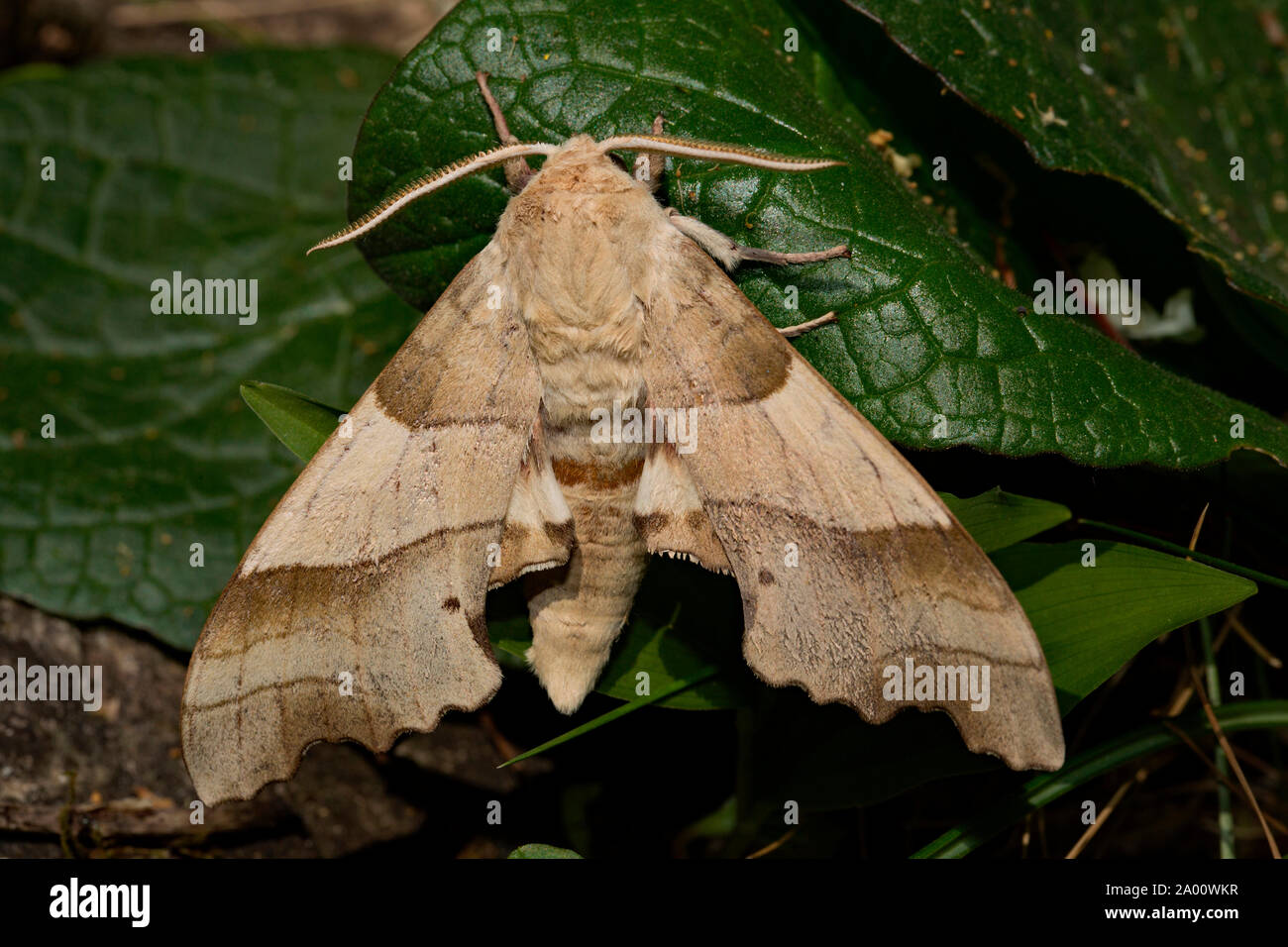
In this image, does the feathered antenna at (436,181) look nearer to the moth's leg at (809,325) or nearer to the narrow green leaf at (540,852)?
the moth's leg at (809,325)

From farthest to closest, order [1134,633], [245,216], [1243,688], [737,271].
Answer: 1. [245,216]
2. [1243,688]
3. [737,271]
4. [1134,633]

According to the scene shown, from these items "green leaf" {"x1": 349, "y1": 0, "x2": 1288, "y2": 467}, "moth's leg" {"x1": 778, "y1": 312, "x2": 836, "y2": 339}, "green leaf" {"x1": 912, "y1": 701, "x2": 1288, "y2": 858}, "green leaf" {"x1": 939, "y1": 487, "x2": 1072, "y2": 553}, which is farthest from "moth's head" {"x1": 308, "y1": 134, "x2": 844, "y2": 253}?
"green leaf" {"x1": 912, "y1": 701, "x2": 1288, "y2": 858}

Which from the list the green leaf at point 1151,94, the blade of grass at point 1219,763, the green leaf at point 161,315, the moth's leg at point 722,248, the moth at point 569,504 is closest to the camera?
the moth at point 569,504

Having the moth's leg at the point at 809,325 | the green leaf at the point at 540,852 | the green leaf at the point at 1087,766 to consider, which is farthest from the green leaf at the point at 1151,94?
the green leaf at the point at 540,852

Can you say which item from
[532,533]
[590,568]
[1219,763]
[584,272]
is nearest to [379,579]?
[532,533]

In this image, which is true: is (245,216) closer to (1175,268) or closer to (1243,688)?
(1175,268)

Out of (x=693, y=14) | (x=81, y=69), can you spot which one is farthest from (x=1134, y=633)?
(x=81, y=69)

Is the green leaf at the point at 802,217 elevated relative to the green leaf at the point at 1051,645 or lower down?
elevated

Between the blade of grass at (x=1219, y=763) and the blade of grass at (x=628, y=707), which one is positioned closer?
the blade of grass at (x=628, y=707)
